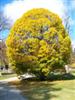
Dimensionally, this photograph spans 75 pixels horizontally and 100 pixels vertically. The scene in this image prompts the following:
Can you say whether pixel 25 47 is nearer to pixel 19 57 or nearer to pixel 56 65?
pixel 19 57

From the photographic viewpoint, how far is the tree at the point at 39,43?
21406 millimetres

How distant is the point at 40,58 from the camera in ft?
70.3

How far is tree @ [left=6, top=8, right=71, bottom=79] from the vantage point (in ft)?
70.2

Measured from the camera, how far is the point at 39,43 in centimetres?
2144

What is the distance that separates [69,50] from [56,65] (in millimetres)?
1471

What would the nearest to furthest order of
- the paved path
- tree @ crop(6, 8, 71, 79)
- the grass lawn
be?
the grass lawn < the paved path < tree @ crop(6, 8, 71, 79)

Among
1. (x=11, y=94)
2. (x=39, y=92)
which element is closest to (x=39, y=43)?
(x=39, y=92)

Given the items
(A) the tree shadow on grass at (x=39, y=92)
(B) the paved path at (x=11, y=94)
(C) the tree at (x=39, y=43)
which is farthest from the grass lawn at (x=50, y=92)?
(C) the tree at (x=39, y=43)

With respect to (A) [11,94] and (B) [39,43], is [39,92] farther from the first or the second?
(B) [39,43]

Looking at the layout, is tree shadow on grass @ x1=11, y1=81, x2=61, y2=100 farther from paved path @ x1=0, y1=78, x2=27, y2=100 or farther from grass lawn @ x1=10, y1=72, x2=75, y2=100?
paved path @ x1=0, y1=78, x2=27, y2=100

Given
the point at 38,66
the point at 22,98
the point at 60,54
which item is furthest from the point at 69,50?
the point at 22,98

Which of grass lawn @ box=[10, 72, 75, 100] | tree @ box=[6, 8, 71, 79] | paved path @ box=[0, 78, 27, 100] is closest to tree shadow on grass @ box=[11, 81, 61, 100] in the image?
grass lawn @ box=[10, 72, 75, 100]

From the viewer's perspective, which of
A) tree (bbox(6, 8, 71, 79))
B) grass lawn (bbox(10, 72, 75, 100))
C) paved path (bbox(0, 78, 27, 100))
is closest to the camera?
grass lawn (bbox(10, 72, 75, 100))

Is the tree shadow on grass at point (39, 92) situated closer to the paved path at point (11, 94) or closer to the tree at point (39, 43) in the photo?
the paved path at point (11, 94)
